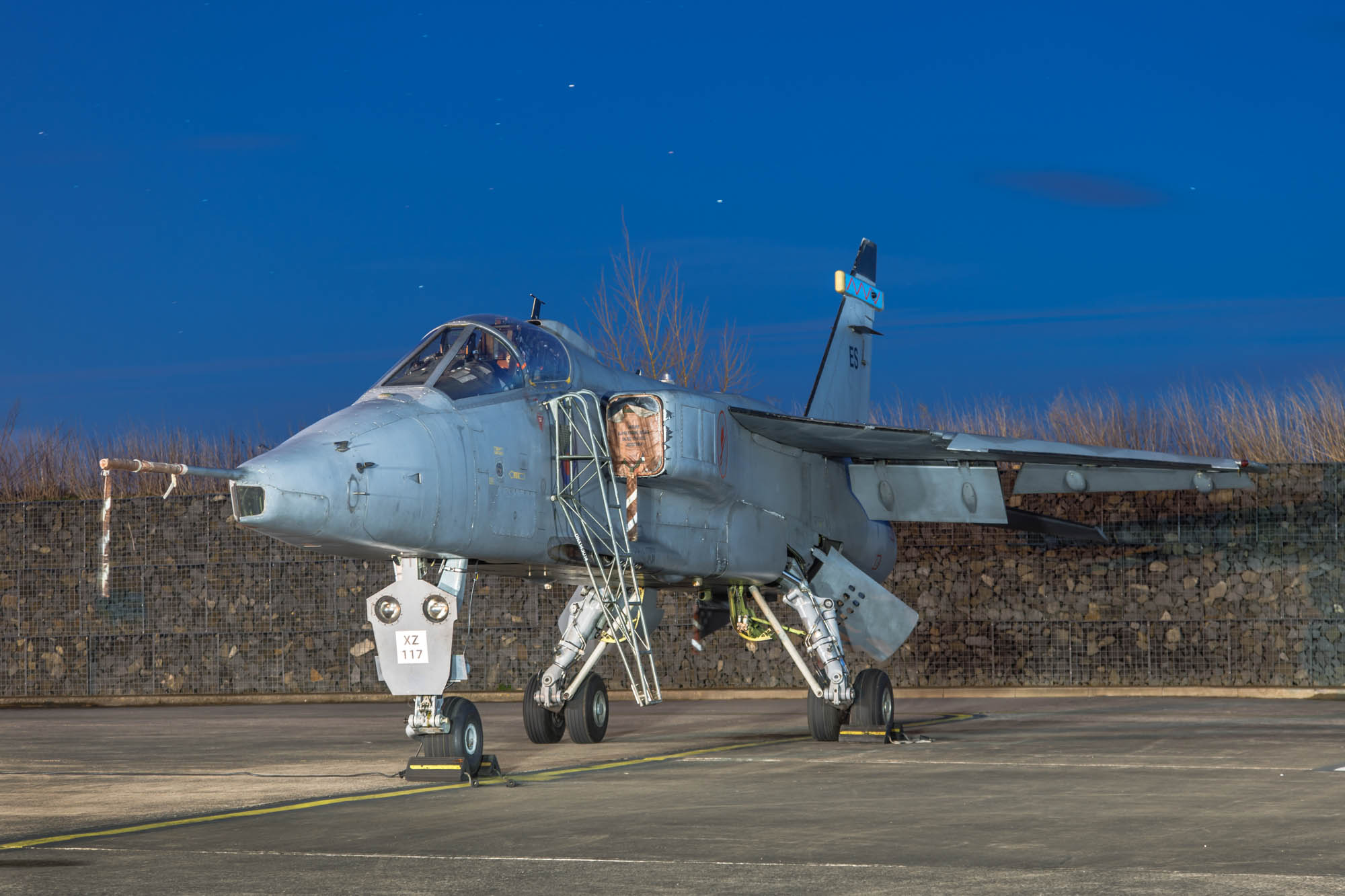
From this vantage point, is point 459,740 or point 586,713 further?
point 586,713

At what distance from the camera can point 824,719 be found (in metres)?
13.6

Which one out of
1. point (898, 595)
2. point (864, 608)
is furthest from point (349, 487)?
point (898, 595)

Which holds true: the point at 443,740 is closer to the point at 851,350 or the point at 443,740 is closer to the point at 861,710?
the point at 861,710

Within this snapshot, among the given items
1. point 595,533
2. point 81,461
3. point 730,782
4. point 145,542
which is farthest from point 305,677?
point 730,782

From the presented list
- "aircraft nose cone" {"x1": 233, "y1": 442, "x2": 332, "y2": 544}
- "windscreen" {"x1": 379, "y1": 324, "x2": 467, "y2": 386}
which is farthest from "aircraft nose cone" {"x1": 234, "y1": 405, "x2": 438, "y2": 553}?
"windscreen" {"x1": 379, "y1": 324, "x2": 467, "y2": 386}

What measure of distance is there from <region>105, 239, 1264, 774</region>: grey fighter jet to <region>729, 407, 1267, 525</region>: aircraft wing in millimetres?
26

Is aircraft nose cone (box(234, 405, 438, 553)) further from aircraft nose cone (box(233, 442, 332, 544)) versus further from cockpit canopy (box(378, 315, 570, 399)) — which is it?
cockpit canopy (box(378, 315, 570, 399))

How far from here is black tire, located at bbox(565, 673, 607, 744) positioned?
14.0m

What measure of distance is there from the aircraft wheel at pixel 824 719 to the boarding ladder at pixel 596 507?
2.20 meters

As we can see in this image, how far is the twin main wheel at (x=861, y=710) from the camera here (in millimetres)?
13562

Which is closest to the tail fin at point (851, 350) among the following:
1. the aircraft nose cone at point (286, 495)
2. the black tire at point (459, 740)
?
the black tire at point (459, 740)

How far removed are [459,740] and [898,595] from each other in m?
13.0

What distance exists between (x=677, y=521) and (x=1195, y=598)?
36.0ft

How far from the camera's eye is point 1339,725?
1477cm
